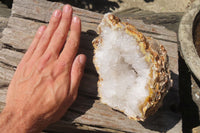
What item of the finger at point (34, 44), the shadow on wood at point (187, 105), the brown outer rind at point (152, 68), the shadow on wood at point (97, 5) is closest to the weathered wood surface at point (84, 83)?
the finger at point (34, 44)

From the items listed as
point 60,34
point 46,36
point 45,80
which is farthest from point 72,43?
point 45,80

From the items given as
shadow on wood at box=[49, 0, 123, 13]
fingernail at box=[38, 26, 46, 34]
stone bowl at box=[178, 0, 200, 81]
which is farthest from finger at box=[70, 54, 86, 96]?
shadow on wood at box=[49, 0, 123, 13]

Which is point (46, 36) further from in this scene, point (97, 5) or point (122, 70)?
point (97, 5)

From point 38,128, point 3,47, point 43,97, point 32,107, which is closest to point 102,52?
point 43,97

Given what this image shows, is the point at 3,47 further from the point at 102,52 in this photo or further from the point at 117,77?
the point at 117,77

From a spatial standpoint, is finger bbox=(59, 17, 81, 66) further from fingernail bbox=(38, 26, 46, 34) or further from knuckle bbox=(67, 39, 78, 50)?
fingernail bbox=(38, 26, 46, 34)

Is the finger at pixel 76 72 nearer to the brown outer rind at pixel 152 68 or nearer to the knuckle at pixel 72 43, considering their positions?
the knuckle at pixel 72 43
